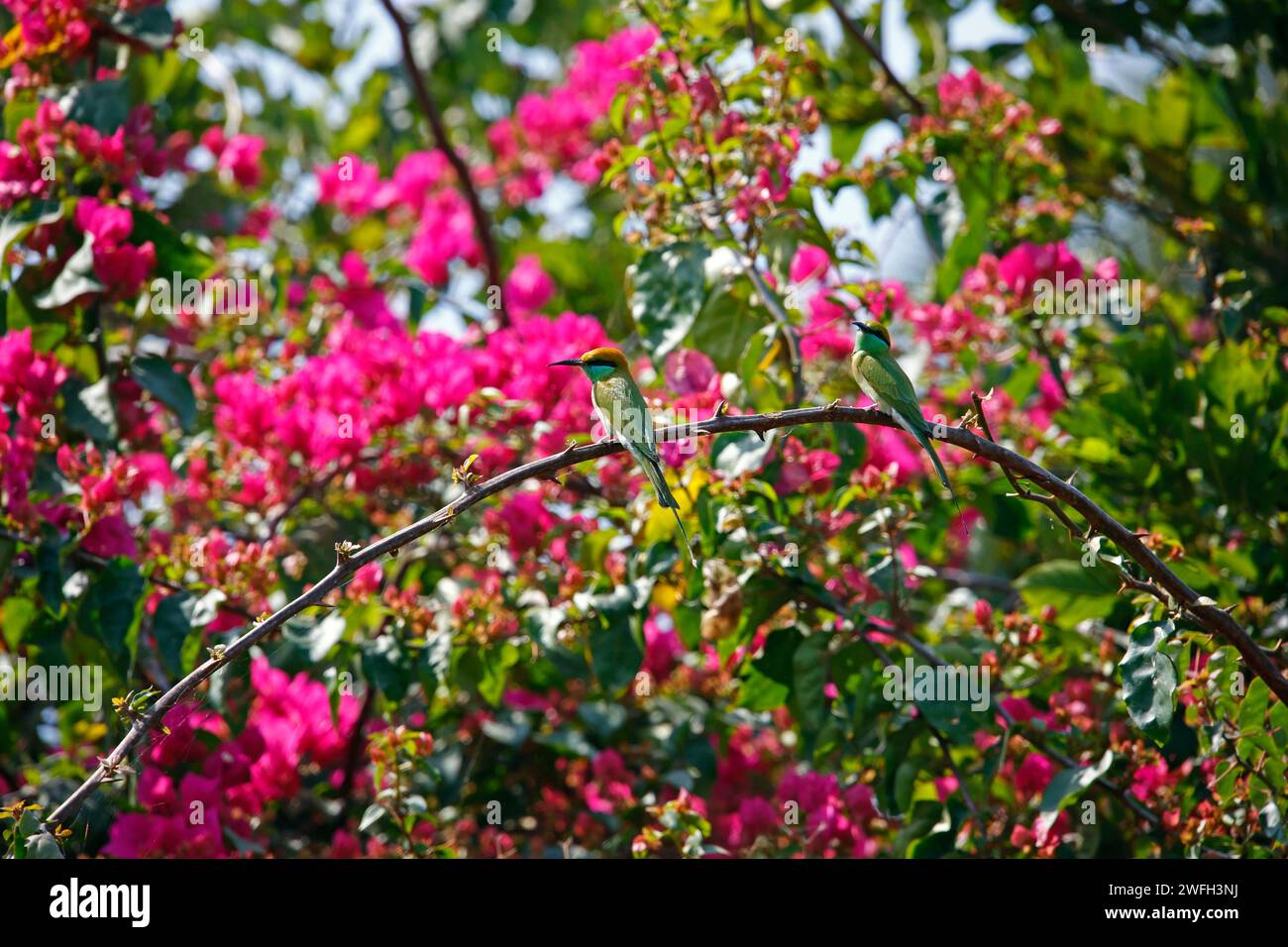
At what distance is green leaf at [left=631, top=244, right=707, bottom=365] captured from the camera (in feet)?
9.69

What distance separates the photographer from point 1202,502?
133 inches

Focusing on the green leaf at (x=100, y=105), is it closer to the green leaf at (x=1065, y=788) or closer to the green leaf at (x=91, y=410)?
the green leaf at (x=91, y=410)

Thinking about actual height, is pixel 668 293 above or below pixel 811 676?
above

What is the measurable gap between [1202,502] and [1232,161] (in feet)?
4.08

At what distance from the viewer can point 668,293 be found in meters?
2.99

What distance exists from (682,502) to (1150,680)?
3.68 ft

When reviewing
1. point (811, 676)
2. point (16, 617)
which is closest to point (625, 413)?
point (811, 676)

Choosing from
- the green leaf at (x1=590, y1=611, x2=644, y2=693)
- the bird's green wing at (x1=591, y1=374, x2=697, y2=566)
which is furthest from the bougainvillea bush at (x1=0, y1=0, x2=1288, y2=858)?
the bird's green wing at (x1=591, y1=374, x2=697, y2=566)

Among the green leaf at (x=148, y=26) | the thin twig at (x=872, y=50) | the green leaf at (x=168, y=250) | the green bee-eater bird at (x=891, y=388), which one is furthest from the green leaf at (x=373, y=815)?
the thin twig at (x=872, y=50)

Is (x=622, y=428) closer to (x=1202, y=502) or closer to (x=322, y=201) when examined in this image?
(x=1202, y=502)

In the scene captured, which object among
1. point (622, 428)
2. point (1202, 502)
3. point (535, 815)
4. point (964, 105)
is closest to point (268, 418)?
point (535, 815)

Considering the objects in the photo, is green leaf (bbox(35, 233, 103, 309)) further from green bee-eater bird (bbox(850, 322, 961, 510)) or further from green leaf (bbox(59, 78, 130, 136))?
green bee-eater bird (bbox(850, 322, 961, 510))

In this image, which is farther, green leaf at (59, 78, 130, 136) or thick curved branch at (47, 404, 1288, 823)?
green leaf at (59, 78, 130, 136)

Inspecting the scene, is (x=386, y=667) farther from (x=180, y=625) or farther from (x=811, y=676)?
(x=811, y=676)
